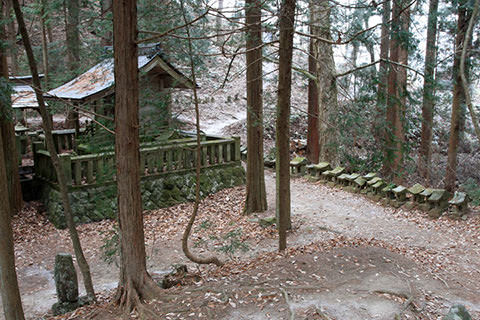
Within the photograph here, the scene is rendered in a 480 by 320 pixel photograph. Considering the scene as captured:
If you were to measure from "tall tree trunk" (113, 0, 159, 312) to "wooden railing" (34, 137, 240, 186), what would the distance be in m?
4.91

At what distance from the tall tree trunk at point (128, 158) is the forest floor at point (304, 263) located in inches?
13.3

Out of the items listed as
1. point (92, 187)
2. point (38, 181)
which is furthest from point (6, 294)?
point (38, 181)

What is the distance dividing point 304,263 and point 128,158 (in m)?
3.12

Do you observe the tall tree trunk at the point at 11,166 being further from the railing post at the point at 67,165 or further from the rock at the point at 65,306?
the rock at the point at 65,306

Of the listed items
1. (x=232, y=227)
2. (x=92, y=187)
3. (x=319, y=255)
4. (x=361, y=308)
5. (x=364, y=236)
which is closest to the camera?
(x=361, y=308)

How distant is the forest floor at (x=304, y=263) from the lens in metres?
4.99

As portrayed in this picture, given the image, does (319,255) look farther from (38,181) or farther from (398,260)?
(38,181)

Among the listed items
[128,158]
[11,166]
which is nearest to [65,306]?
[128,158]

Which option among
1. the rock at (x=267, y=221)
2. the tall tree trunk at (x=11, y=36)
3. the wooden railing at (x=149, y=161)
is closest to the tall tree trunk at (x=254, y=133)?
the rock at (x=267, y=221)

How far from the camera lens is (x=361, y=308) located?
484 cm

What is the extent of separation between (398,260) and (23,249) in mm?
8568

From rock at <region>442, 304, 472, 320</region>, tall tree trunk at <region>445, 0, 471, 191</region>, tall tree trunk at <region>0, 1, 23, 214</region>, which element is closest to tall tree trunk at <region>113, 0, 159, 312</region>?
rock at <region>442, 304, 472, 320</region>

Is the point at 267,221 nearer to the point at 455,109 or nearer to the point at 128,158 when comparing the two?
the point at 128,158

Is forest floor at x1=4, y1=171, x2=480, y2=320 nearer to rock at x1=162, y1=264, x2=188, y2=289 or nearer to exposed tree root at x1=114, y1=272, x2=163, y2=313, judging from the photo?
exposed tree root at x1=114, y1=272, x2=163, y2=313
